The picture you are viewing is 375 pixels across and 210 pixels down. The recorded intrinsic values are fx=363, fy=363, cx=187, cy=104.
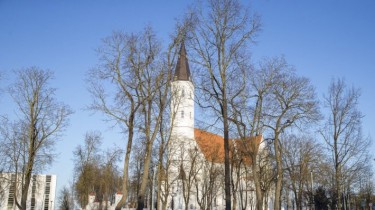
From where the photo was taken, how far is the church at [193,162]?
27875 millimetres

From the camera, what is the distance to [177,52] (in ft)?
75.3

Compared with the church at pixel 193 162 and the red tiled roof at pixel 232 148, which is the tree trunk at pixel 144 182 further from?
the red tiled roof at pixel 232 148

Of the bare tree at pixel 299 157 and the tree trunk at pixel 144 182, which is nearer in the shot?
the tree trunk at pixel 144 182

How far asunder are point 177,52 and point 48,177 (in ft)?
290

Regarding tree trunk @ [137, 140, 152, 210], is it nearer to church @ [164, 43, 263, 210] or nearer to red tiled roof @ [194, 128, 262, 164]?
church @ [164, 43, 263, 210]

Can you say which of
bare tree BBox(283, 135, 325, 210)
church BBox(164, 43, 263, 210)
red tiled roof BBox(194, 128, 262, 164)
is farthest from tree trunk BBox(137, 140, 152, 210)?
bare tree BBox(283, 135, 325, 210)

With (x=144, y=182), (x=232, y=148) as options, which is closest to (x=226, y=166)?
(x=144, y=182)

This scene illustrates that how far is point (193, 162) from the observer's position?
4203 centimetres

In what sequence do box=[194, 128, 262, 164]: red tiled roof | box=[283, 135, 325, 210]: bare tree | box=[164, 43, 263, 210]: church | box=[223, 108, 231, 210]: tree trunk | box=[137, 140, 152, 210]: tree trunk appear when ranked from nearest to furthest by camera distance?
box=[223, 108, 231, 210]: tree trunk < box=[137, 140, 152, 210]: tree trunk < box=[164, 43, 263, 210]: church < box=[194, 128, 262, 164]: red tiled roof < box=[283, 135, 325, 210]: bare tree

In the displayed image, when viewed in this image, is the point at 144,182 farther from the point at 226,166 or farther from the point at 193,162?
the point at 193,162

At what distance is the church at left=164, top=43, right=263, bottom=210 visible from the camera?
2788 cm

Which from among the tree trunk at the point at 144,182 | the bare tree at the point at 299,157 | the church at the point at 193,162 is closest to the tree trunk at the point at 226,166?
the church at the point at 193,162

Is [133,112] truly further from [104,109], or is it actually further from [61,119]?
[61,119]

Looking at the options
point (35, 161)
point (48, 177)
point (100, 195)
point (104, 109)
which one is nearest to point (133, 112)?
point (104, 109)
